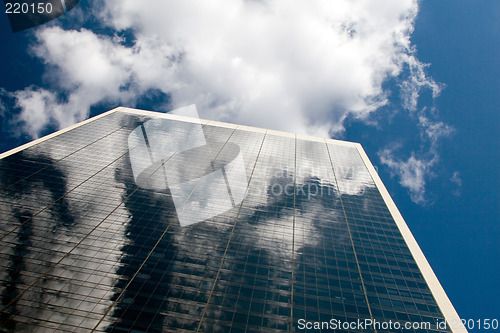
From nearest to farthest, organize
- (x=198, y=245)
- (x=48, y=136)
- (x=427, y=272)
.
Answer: (x=427, y=272) → (x=198, y=245) → (x=48, y=136)

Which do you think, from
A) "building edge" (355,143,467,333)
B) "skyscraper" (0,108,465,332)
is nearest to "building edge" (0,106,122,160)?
"skyscraper" (0,108,465,332)

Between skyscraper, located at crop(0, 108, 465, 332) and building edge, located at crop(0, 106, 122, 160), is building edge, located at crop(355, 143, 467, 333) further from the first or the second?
building edge, located at crop(0, 106, 122, 160)

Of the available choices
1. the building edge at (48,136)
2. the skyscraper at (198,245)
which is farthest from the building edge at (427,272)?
the building edge at (48,136)

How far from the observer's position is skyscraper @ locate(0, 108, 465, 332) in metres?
62.3

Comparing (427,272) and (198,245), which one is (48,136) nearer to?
(198,245)

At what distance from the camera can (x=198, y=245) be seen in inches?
3091

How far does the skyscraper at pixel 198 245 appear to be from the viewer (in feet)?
204

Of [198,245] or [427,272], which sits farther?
[198,245]

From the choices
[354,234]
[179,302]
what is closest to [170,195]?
[179,302]

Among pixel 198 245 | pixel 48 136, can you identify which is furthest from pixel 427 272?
pixel 48 136

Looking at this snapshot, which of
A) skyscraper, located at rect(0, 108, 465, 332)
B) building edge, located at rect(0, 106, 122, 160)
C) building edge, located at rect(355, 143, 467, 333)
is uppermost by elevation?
building edge, located at rect(0, 106, 122, 160)

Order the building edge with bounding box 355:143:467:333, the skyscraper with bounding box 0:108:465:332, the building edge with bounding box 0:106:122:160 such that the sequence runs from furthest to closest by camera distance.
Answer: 1. the building edge with bounding box 0:106:122:160
2. the building edge with bounding box 355:143:467:333
3. the skyscraper with bounding box 0:108:465:332

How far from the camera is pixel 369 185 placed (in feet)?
368

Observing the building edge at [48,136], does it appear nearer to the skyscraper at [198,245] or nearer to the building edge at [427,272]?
the skyscraper at [198,245]
